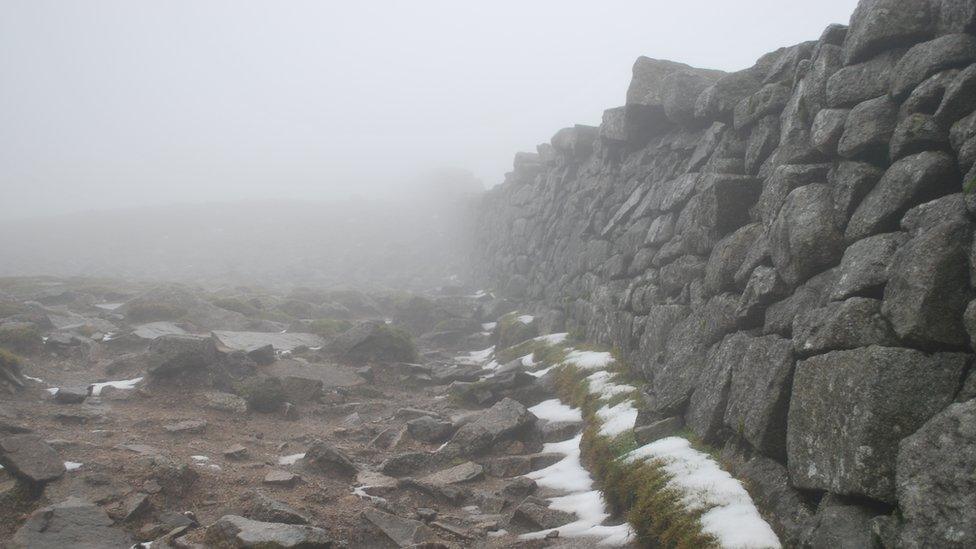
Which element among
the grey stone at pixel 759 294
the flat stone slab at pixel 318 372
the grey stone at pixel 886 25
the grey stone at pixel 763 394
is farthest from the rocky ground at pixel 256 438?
the grey stone at pixel 886 25

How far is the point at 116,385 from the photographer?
22.8 m

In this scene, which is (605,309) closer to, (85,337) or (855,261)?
(855,261)

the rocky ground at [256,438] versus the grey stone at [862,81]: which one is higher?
the grey stone at [862,81]

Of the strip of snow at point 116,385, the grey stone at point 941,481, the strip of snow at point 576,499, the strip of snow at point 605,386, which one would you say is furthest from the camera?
the strip of snow at point 116,385

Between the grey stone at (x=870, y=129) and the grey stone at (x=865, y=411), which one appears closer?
the grey stone at (x=865, y=411)

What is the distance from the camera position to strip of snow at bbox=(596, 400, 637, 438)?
15.8 metres

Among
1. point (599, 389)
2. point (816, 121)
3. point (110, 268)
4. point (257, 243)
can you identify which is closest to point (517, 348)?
point (599, 389)

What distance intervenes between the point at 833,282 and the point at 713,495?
14.6ft

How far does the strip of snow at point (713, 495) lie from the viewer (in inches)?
364

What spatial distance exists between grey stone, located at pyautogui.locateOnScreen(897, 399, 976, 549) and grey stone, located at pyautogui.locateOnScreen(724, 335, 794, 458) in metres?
3.20

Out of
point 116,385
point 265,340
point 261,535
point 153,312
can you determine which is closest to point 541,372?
point 265,340

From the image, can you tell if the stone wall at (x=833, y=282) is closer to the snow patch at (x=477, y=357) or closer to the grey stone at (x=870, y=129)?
the grey stone at (x=870, y=129)

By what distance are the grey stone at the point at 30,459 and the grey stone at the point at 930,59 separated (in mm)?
19082

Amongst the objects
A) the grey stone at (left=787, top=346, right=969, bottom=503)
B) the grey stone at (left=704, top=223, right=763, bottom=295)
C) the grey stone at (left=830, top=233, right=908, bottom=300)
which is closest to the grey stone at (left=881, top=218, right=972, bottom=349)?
the grey stone at (left=787, top=346, right=969, bottom=503)
